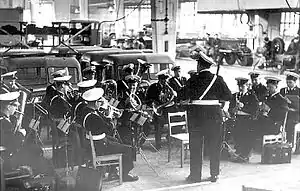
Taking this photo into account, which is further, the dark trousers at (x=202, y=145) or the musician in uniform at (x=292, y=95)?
the musician in uniform at (x=292, y=95)

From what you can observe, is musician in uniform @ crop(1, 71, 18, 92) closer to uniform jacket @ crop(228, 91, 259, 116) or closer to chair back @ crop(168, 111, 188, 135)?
chair back @ crop(168, 111, 188, 135)

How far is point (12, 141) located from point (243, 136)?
3.12 m

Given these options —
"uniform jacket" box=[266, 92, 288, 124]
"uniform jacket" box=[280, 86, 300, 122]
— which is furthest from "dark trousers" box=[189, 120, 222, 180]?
"uniform jacket" box=[280, 86, 300, 122]

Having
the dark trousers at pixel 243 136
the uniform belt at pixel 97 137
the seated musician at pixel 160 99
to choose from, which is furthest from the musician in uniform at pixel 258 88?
the uniform belt at pixel 97 137

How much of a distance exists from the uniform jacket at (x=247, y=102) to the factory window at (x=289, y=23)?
3.85 feet

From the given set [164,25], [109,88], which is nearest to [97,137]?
[109,88]

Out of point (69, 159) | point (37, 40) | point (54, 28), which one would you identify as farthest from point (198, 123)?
point (37, 40)

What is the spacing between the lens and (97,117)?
4.88 metres

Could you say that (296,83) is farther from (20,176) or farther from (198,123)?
(20,176)

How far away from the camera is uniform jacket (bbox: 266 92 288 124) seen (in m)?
5.84

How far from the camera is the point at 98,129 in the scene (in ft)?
16.1

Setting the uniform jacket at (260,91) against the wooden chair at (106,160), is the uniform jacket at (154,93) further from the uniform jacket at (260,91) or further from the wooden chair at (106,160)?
the wooden chair at (106,160)

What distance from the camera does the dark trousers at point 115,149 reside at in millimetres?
5031

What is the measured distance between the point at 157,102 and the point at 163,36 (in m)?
1.33
